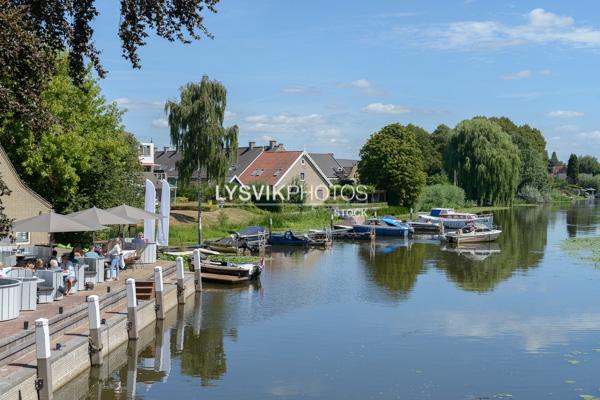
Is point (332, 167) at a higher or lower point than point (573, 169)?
lower

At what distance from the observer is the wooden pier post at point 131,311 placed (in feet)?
60.5

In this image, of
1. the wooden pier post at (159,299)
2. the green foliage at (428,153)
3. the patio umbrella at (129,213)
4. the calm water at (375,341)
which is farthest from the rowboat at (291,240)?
the green foliage at (428,153)

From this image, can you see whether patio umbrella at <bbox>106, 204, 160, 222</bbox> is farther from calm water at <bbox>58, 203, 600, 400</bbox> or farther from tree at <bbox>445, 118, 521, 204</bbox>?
tree at <bbox>445, 118, 521, 204</bbox>

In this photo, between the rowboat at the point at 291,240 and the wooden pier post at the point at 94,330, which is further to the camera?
the rowboat at the point at 291,240

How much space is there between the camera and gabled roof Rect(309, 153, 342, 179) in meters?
105

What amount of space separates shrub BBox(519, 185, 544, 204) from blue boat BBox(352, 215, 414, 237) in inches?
2237

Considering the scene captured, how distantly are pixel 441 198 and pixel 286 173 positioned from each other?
62.1ft

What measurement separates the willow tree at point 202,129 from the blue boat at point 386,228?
12.2 m

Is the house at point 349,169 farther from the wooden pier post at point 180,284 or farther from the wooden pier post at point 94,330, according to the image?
the wooden pier post at point 94,330

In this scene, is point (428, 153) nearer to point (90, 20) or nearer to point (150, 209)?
point (150, 209)

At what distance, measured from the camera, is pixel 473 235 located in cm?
5131

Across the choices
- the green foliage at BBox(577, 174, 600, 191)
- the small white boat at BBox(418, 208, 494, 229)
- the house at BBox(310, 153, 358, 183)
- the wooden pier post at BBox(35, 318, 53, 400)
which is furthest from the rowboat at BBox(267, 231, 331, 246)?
the green foliage at BBox(577, 174, 600, 191)

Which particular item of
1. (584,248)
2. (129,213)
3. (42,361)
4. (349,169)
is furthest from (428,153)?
(42,361)

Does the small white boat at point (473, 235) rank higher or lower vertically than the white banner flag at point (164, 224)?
lower
